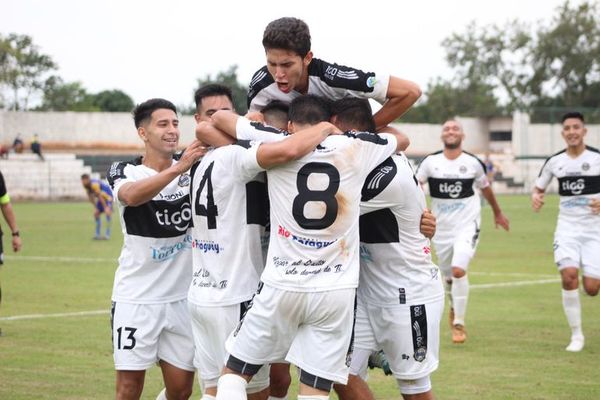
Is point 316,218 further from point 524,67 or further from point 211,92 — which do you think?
point 524,67

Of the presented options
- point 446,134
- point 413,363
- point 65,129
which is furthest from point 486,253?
point 65,129

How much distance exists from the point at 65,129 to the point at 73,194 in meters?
8.85

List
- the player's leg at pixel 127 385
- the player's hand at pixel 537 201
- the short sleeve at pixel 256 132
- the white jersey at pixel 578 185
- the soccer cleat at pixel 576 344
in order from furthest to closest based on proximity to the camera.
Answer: the player's hand at pixel 537 201 < the white jersey at pixel 578 185 < the soccer cleat at pixel 576 344 < the player's leg at pixel 127 385 < the short sleeve at pixel 256 132

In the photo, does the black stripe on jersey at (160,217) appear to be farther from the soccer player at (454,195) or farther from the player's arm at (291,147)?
the soccer player at (454,195)

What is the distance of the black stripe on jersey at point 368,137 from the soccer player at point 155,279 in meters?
1.57

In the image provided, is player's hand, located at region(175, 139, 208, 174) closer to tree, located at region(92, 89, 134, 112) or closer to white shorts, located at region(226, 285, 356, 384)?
white shorts, located at region(226, 285, 356, 384)

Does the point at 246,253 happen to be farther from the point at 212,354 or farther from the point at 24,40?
the point at 24,40

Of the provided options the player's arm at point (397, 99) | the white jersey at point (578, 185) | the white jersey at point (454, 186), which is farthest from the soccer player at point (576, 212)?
the player's arm at point (397, 99)

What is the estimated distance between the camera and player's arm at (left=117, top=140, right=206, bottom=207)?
7.05 metres

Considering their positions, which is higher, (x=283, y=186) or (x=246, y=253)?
(x=283, y=186)

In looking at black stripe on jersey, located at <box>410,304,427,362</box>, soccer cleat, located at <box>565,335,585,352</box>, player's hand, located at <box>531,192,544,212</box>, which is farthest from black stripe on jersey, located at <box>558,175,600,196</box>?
black stripe on jersey, located at <box>410,304,427,362</box>

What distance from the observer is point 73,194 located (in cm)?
5662

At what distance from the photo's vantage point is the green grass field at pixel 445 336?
32.9 feet

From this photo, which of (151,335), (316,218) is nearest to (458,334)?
(151,335)
